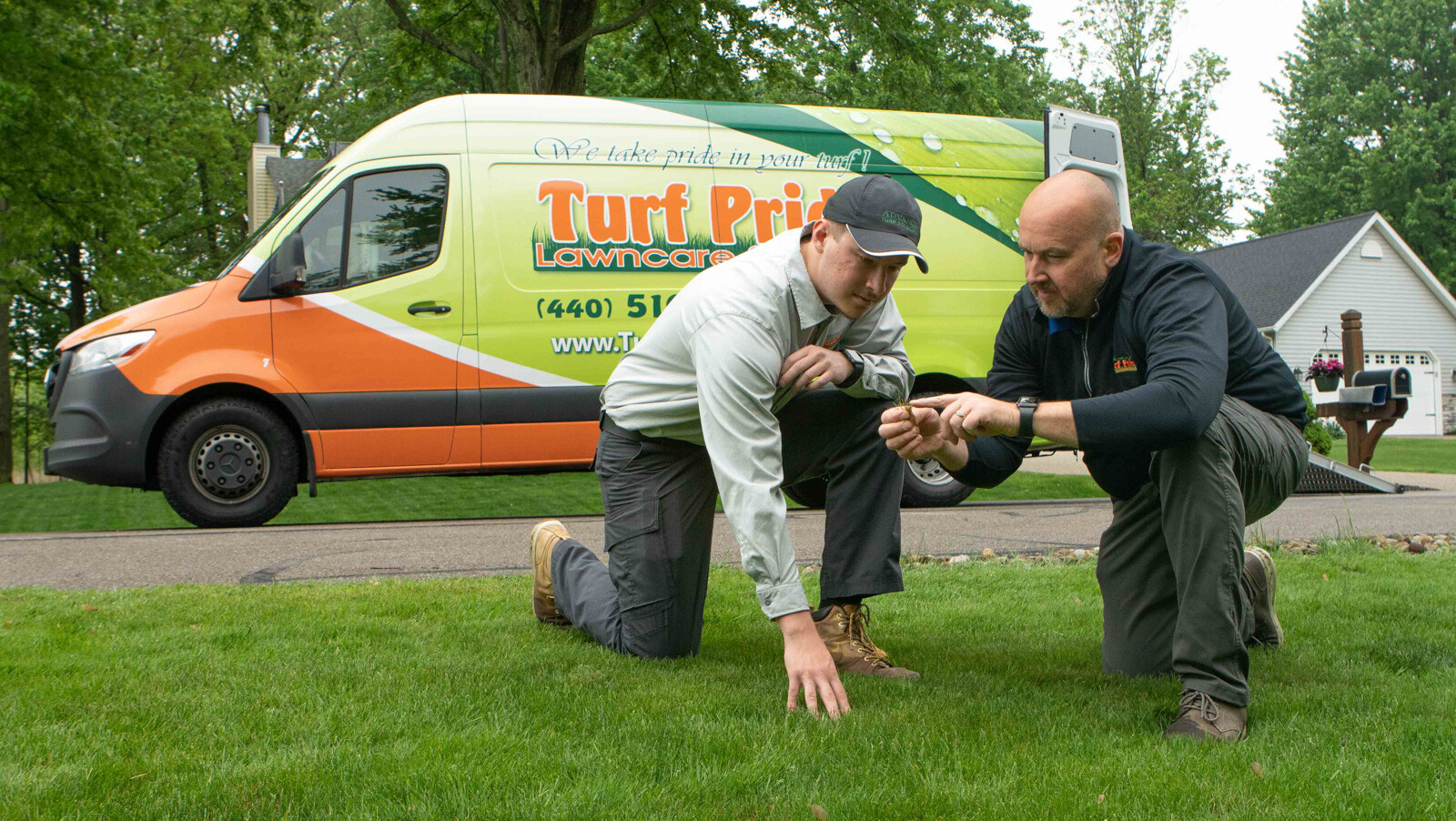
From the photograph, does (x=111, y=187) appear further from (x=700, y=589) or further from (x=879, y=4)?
(x=700, y=589)

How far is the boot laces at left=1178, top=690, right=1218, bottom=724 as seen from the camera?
8.48ft

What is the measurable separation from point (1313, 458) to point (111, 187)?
14.3 m

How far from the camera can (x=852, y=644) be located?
329 cm

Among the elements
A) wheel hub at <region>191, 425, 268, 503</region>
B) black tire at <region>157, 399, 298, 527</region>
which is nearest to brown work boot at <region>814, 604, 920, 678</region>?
black tire at <region>157, 399, 298, 527</region>

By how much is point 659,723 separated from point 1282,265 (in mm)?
34843

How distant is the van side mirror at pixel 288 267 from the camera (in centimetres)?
718

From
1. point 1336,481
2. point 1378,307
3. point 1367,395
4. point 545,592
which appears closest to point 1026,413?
point 545,592

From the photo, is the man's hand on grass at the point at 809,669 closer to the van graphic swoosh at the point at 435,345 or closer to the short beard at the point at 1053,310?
the short beard at the point at 1053,310

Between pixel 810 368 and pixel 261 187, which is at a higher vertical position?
pixel 261 187

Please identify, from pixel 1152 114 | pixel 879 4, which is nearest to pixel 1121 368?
pixel 879 4

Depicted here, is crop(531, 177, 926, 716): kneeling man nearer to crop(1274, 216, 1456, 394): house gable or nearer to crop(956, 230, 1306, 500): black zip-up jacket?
crop(956, 230, 1306, 500): black zip-up jacket

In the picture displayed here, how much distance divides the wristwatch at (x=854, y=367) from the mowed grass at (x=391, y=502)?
5266 mm

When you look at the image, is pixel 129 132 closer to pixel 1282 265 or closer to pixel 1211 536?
pixel 1211 536

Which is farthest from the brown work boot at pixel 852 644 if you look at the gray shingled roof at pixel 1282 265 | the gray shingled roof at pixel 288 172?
the gray shingled roof at pixel 1282 265
